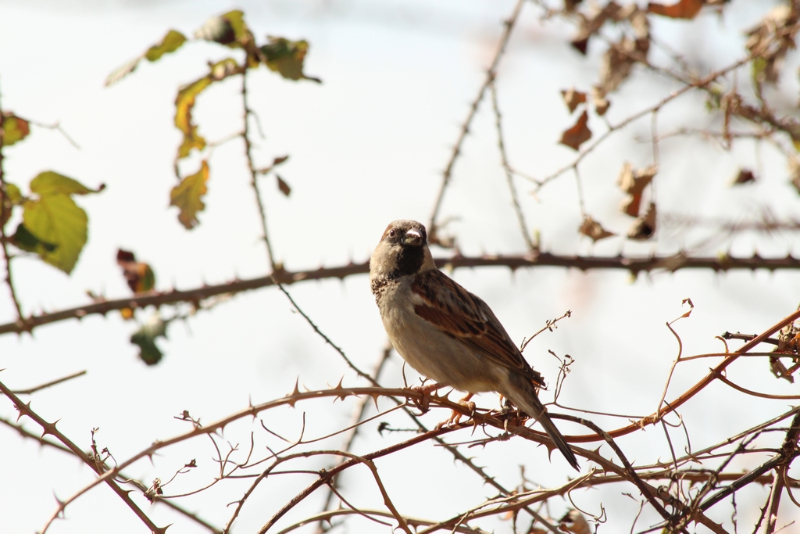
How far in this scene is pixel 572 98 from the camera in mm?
3340

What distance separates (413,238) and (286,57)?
1228mm

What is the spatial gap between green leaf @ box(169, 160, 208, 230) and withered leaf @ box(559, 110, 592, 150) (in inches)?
56.4

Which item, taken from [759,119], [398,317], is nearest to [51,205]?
[398,317]

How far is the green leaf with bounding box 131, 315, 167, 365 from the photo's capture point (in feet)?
11.3

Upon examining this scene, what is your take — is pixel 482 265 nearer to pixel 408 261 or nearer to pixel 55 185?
pixel 408 261

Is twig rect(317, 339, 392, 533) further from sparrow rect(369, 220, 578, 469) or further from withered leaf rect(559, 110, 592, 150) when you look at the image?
withered leaf rect(559, 110, 592, 150)

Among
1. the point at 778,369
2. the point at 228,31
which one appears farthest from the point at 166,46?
the point at 778,369

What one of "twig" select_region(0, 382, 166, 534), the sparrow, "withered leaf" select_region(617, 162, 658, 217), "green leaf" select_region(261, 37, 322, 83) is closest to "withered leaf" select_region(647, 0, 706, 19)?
"withered leaf" select_region(617, 162, 658, 217)

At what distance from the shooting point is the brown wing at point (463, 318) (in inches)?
152

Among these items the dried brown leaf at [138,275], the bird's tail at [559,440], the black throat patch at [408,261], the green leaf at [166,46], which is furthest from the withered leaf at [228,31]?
the bird's tail at [559,440]

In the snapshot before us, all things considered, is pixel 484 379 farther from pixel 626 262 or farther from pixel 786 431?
pixel 786 431

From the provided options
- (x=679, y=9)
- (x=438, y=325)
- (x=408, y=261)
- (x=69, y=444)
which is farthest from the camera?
(x=408, y=261)

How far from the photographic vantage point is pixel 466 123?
3963 millimetres

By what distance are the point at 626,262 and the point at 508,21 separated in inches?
48.9
